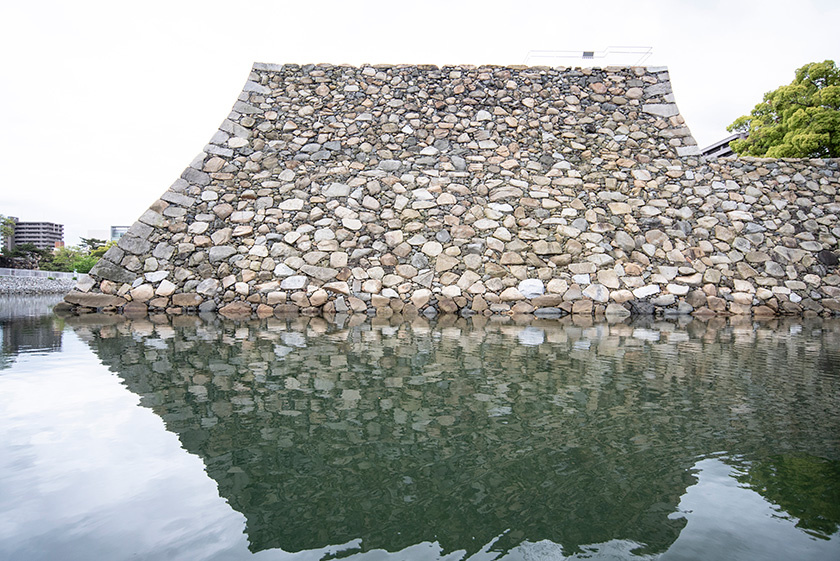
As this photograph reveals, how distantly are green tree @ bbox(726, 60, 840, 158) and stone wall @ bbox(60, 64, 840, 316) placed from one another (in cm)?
879

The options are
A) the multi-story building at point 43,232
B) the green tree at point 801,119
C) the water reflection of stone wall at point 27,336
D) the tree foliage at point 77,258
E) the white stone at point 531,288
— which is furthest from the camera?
the multi-story building at point 43,232

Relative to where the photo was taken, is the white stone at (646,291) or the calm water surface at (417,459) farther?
the white stone at (646,291)

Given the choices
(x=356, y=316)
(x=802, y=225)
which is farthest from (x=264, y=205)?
(x=802, y=225)

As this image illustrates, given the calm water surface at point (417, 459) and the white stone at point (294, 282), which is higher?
the white stone at point (294, 282)

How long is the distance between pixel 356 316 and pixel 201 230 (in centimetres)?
344

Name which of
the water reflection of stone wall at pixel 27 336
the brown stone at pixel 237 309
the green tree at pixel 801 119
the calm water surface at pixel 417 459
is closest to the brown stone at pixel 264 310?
the brown stone at pixel 237 309

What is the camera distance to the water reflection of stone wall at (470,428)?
1.40 m

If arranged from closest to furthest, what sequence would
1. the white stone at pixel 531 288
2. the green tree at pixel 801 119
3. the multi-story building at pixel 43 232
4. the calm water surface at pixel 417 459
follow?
1. the calm water surface at pixel 417 459
2. the white stone at pixel 531 288
3. the green tree at pixel 801 119
4. the multi-story building at pixel 43 232

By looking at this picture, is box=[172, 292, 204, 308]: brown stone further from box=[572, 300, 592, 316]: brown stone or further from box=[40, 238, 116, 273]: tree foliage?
box=[40, 238, 116, 273]: tree foliage

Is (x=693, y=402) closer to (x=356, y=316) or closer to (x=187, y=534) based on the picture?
(x=187, y=534)

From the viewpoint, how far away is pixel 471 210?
911 centimetres

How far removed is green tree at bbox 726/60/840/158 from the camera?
16.5 m

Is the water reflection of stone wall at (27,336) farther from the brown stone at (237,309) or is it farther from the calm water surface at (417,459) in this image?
the brown stone at (237,309)

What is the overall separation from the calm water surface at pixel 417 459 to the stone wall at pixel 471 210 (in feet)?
15.6
